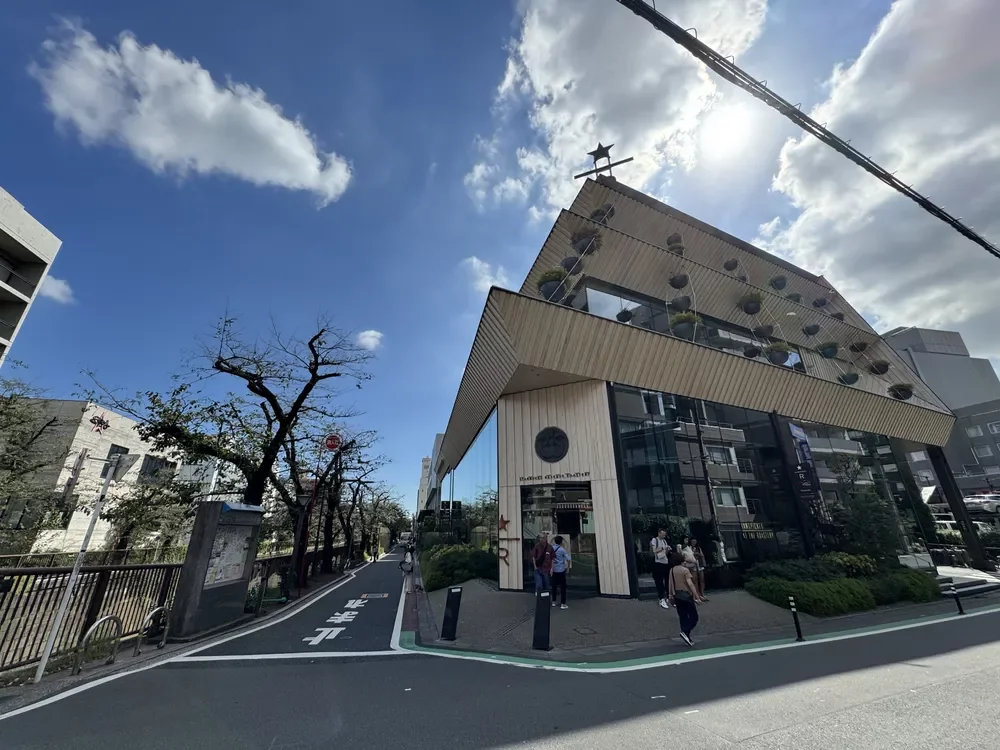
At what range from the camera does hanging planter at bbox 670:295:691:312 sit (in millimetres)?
16250

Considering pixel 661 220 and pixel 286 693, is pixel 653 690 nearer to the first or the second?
pixel 286 693

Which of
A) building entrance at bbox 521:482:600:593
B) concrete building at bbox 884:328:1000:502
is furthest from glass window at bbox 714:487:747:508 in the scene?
concrete building at bbox 884:328:1000:502

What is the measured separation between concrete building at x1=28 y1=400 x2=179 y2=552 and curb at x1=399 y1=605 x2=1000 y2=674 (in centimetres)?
2161

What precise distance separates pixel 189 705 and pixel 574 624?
6814mm

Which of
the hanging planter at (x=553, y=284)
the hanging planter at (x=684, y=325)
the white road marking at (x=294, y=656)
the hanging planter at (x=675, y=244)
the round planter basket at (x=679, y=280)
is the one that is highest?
the hanging planter at (x=675, y=244)

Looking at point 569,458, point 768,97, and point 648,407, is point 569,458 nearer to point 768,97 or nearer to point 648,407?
point 648,407

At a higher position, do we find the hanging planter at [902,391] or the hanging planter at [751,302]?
the hanging planter at [751,302]

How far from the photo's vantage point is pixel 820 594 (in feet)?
33.0

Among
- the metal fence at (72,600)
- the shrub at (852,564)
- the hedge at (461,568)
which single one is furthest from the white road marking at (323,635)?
the shrub at (852,564)

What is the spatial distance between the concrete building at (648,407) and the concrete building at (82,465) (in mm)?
20922

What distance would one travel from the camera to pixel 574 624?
853 cm

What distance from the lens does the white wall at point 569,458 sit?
11.1m

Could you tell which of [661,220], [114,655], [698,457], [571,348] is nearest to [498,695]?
[114,655]

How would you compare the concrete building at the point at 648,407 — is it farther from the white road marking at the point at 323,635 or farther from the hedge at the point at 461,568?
the white road marking at the point at 323,635
